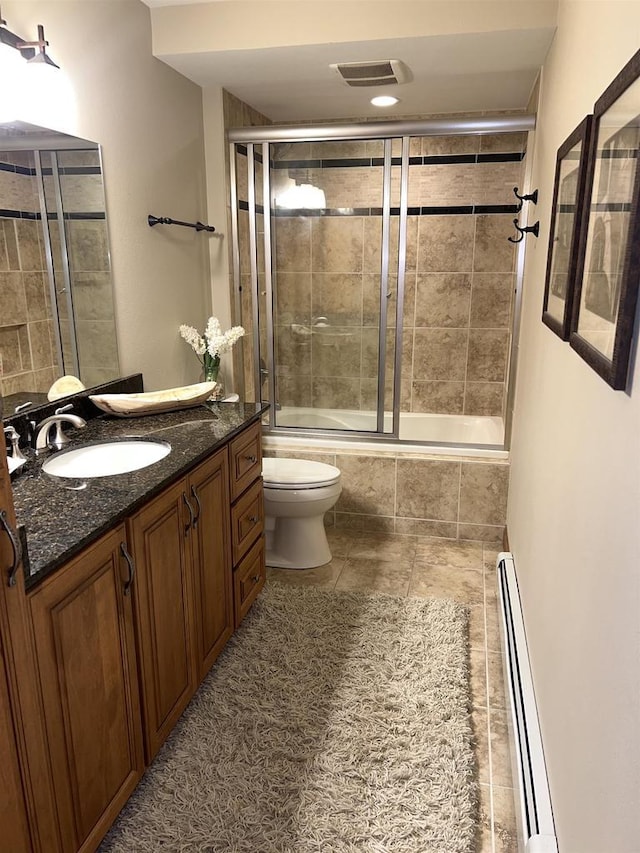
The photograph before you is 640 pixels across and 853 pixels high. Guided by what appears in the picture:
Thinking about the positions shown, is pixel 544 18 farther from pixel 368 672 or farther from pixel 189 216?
pixel 368 672

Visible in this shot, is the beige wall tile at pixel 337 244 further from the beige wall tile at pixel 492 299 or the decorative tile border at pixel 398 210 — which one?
the beige wall tile at pixel 492 299

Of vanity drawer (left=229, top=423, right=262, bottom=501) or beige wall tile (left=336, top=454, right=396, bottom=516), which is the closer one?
vanity drawer (left=229, top=423, right=262, bottom=501)

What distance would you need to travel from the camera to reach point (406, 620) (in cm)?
263

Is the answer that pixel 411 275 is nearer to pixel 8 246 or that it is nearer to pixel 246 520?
pixel 246 520

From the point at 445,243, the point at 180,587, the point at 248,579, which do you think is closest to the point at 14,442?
the point at 180,587

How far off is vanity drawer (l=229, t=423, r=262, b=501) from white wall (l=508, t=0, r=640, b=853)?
107cm

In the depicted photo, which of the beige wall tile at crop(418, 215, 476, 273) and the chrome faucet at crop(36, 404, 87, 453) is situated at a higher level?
the beige wall tile at crop(418, 215, 476, 273)

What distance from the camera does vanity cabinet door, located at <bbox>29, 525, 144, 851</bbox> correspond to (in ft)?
4.26

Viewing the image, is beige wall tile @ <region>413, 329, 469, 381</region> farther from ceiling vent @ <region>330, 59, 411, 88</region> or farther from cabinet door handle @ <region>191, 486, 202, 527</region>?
cabinet door handle @ <region>191, 486, 202, 527</region>

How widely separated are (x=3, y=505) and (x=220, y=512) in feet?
3.82

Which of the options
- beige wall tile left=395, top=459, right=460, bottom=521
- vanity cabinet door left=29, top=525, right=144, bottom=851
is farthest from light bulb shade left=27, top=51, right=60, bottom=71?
beige wall tile left=395, top=459, right=460, bottom=521

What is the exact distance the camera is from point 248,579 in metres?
2.59

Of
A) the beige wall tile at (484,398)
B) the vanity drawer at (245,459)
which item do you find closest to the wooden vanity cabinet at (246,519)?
the vanity drawer at (245,459)

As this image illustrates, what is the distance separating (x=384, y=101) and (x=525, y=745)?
10.5 feet
